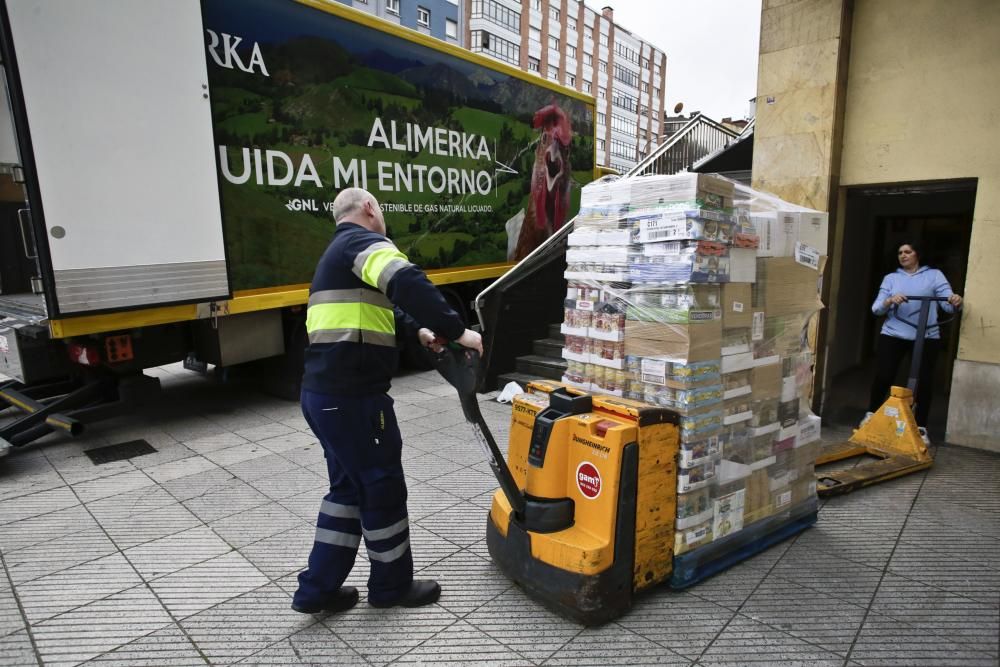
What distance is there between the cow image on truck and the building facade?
27980 mm

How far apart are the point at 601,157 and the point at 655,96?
13.5 metres

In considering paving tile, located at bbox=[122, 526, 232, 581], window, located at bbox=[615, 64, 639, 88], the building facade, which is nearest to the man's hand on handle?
paving tile, located at bbox=[122, 526, 232, 581]

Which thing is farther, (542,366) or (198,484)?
(542,366)

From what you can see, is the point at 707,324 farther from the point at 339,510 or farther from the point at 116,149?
the point at 116,149

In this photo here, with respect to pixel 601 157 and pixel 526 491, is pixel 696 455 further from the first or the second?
pixel 601 157

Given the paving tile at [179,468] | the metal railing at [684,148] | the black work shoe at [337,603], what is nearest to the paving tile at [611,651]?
the black work shoe at [337,603]

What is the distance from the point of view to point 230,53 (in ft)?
17.2

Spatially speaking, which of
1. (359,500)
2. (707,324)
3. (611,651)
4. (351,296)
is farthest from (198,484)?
(707,324)

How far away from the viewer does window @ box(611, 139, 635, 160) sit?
58656 mm

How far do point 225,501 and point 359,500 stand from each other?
6.13 feet

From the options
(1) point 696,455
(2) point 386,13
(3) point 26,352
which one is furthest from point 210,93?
(2) point 386,13

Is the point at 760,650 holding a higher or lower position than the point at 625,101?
lower

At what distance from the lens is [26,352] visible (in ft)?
16.7

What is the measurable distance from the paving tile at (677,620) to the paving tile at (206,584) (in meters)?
1.85
